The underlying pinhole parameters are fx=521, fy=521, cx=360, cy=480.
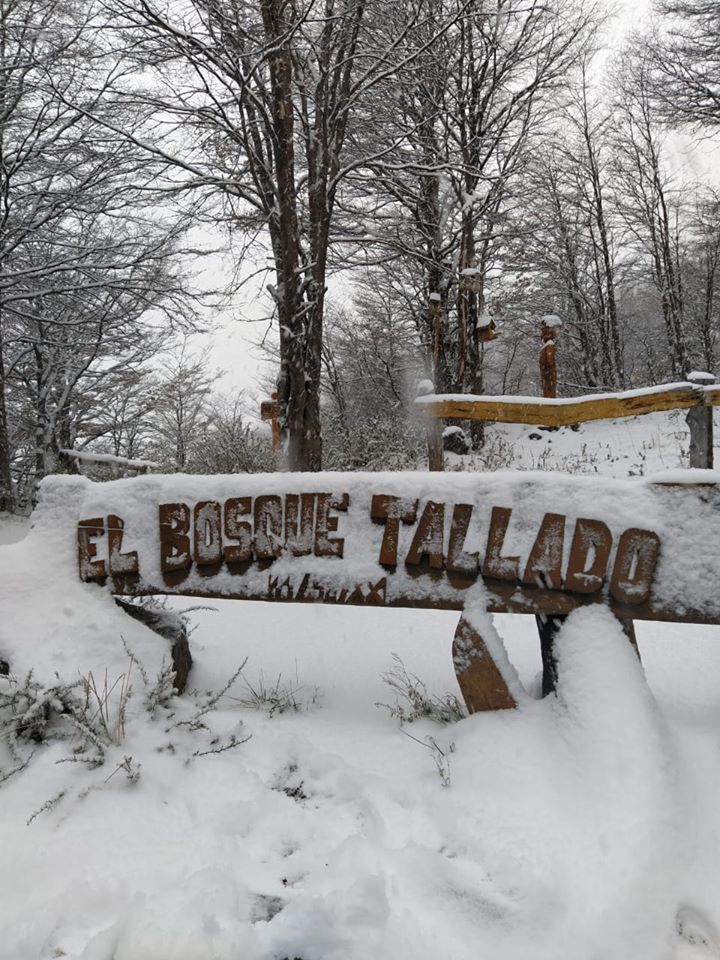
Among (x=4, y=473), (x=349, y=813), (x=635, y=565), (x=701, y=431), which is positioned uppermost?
(x=701, y=431)

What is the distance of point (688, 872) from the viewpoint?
57.4 inches

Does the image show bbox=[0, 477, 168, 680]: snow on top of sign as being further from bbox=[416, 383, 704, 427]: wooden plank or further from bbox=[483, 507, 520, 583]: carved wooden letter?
bbox=[416, 383, 704, 427]: wooden plank

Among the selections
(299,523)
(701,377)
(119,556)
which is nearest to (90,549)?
(119,556)

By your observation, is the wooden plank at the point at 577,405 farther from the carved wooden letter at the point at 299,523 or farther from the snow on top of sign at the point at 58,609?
the snow on top of sign at the point at 58,609

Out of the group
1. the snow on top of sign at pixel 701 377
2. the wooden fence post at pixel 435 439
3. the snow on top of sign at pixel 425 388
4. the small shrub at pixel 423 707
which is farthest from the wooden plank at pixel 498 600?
the snow on top of sign at pixel 425 388

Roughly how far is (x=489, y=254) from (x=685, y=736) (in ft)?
42.9

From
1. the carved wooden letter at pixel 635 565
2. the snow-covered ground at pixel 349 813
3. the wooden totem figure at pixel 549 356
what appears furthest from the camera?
A: the wooden totem figure at pixel 549 356

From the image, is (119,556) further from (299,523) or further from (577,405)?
(577,405)

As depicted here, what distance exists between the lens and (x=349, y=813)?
1780mm

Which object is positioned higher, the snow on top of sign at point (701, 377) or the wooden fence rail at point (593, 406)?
the snow on top of sign at point (701, 377)

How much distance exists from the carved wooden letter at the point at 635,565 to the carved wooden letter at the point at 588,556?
0.18ft

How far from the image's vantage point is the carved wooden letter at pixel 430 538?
7.68 ft

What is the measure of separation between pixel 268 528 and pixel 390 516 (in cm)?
60

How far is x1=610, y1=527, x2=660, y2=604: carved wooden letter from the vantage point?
2100 mm
